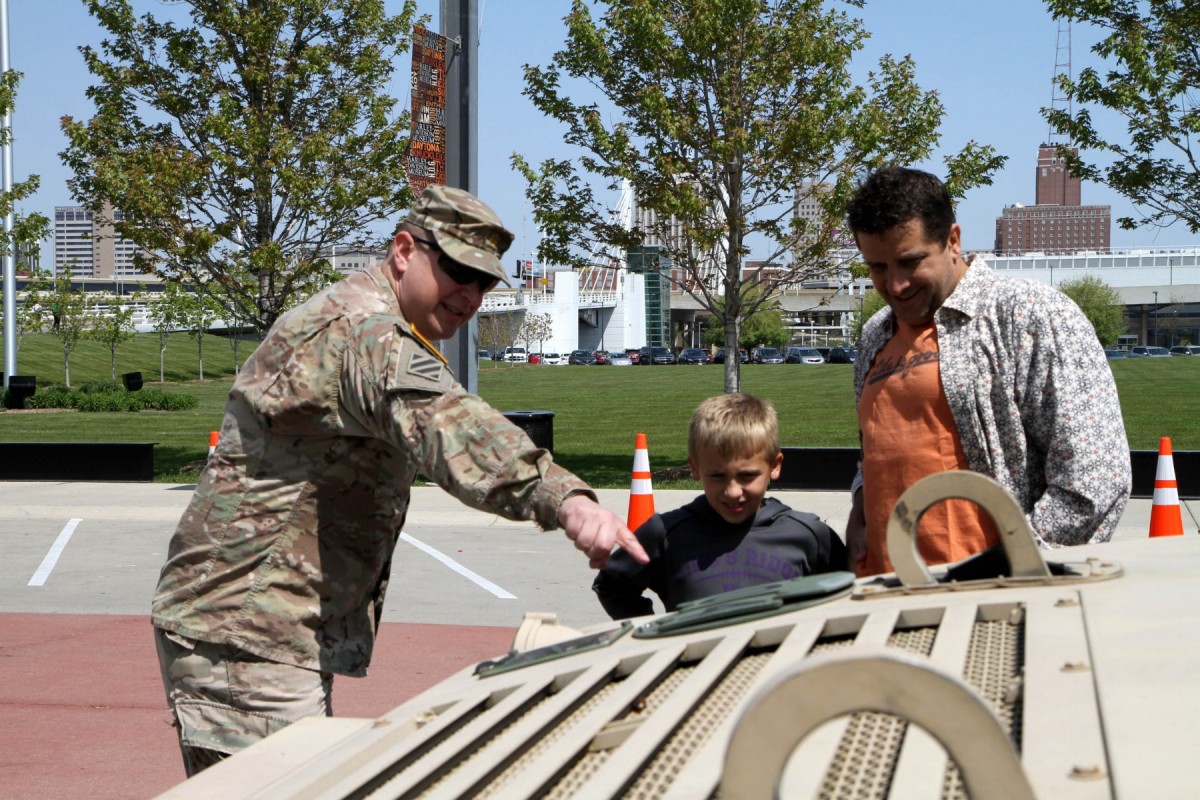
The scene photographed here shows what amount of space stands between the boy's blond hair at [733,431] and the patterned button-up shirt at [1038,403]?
19.2 inches

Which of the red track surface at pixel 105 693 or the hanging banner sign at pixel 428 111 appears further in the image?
the hanging banner sign at pixel 428 111

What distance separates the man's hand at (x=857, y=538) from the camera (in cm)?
328

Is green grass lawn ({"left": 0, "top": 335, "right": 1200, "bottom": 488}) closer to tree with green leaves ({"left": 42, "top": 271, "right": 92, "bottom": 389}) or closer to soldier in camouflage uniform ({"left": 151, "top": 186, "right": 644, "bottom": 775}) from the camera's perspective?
tree with green leaves ({"left": 42, "top": 271, "right": 92, "bottom": 389})

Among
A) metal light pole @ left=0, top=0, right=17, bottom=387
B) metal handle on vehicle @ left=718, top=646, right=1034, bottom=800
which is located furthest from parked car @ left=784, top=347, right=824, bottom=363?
metal handle on vehicle @ left=718, top=646, right=1034, bottom=800

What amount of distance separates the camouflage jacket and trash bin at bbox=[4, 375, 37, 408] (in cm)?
3428

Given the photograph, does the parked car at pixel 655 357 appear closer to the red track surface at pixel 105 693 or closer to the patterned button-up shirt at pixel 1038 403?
the red track surface at pixel 105 693

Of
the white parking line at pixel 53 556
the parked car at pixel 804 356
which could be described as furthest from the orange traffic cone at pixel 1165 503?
the parked car at pixel 804 356

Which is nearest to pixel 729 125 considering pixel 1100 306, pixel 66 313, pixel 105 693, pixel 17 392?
pixel 105 693

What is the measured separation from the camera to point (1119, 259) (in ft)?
526

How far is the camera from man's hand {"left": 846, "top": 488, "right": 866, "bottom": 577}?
328 cm

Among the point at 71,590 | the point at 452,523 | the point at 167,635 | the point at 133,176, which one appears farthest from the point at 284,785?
the point at 133,176

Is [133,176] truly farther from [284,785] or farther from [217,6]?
[284,785]

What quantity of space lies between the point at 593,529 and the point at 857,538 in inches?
48.0

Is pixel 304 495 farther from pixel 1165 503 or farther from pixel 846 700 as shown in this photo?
pixel 1165 503
